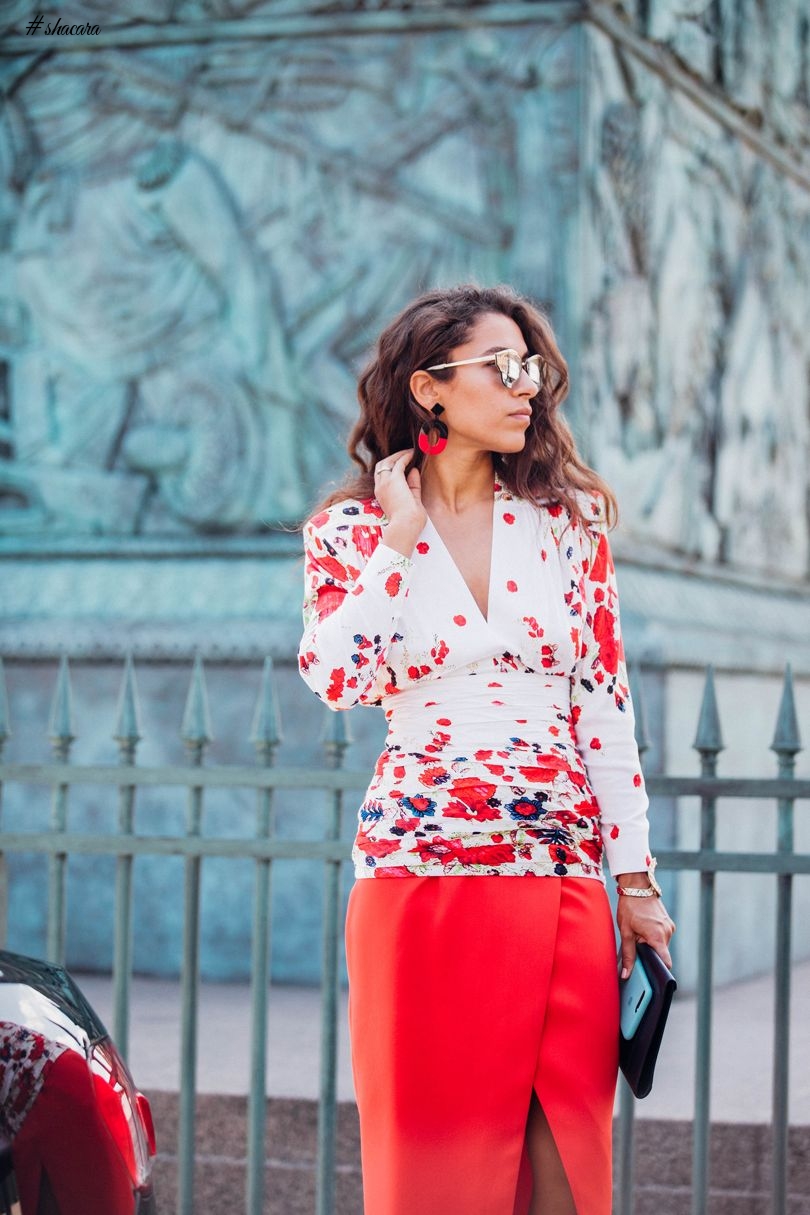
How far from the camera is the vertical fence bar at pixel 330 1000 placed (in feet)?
12.6

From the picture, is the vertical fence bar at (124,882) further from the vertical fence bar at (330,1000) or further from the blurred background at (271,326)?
the blurred background at (271,326)

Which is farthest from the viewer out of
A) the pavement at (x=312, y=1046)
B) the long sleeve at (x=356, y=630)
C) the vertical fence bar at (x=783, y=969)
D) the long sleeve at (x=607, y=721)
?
the pavement at (x=312, y=1046)

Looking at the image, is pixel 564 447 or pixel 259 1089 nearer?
pixel 564 447

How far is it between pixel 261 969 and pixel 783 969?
4.31ft

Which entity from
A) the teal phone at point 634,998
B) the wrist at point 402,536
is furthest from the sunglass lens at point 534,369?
the teal phone at point 634,998

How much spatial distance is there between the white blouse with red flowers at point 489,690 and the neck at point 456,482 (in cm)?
8

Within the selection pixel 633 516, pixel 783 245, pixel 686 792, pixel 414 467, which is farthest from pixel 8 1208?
pixel 783 245

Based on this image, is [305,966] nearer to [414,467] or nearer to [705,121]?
[414,467]

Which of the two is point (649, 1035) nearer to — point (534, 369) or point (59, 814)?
point (534, 369)

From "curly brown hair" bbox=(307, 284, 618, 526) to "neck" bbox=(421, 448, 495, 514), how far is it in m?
0.04

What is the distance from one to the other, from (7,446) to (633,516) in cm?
278

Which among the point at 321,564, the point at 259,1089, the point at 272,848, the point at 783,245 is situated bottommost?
the point at 259,1089

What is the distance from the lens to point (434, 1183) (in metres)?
2.56

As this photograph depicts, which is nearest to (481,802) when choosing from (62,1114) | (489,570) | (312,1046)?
(489,570)
